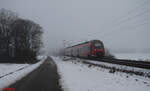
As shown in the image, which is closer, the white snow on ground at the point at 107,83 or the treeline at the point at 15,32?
the white snow on ground at the point at 107,83

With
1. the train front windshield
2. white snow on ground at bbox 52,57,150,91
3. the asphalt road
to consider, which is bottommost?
the asphalt road

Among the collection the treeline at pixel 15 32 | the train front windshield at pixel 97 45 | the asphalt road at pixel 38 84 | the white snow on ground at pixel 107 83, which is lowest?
the asphalt road at pixel 38 84

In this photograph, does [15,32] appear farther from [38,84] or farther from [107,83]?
[107,83]

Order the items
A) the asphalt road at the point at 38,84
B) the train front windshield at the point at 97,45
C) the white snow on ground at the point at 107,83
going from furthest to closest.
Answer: the train front windshield at the point at 97,45 < the asphalt road at the point at 38,84 < the white snow on ground at the point at 107,83

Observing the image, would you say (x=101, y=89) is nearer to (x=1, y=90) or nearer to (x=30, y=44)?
(x=1, y=90)

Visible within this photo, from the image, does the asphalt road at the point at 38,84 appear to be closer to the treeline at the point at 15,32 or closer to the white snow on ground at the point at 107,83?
the white snow on ground at the point at 107,83

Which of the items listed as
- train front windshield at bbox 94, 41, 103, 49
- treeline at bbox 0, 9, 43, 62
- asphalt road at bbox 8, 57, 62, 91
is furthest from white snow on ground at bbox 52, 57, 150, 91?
treeline at bbox 0, 9, 43, 62

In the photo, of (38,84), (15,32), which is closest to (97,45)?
(38,84)

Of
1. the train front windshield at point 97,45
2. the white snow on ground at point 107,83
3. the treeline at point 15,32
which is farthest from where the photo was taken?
the treeline at point 15,32

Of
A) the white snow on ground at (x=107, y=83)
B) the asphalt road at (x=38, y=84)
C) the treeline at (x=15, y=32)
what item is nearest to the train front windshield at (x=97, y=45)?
the white snow on ground at (x=107, y=83)

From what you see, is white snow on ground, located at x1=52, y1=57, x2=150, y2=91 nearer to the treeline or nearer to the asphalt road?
the asphalt road

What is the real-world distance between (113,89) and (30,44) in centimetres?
3700

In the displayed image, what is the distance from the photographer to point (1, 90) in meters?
5.42

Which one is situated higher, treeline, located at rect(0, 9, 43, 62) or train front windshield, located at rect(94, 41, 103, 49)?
treeline, located at rect(0, 9, 43, 62)
